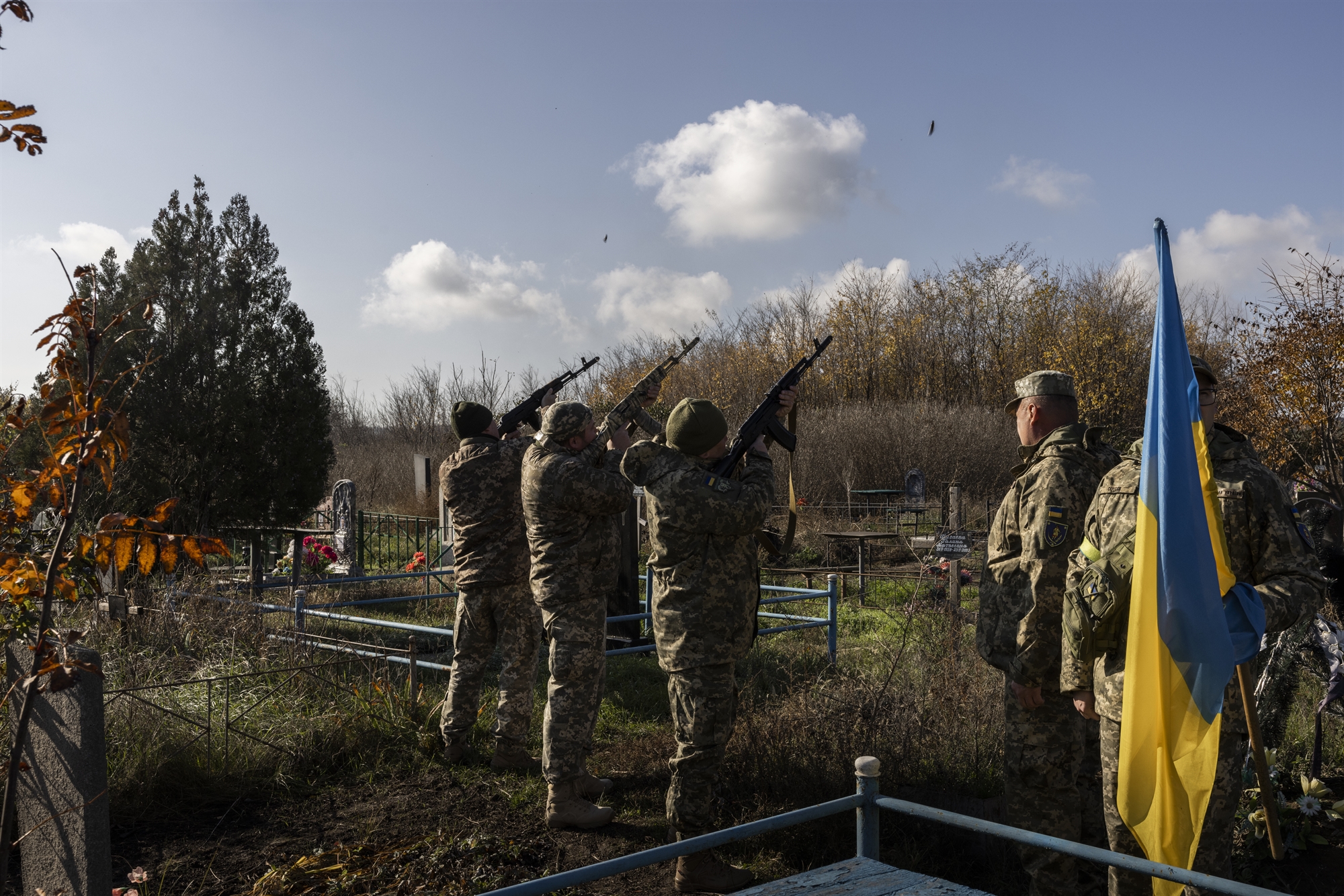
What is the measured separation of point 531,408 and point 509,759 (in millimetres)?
2525

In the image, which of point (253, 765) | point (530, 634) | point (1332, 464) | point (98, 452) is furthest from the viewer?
point (1332, 464)

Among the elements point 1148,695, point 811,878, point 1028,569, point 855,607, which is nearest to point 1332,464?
point 855,607

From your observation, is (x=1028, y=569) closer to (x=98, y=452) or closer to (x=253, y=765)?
(x=98, y=452)

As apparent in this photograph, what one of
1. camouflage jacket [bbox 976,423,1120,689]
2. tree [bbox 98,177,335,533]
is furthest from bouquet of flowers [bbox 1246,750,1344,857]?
tree [bbox 98,177,335,533]

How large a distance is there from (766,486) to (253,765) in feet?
11.4

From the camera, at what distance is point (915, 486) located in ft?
75.9

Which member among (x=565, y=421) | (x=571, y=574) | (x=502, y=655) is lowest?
(x=502, y=655)

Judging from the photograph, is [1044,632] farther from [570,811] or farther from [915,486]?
[915,486]

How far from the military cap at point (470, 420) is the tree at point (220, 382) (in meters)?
5.45

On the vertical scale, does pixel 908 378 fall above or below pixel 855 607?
above

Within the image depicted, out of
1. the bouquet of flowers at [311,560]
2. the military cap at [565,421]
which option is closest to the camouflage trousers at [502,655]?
the military cap at [565,421]

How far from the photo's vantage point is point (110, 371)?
9.54m

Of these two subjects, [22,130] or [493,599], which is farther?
[493,599]

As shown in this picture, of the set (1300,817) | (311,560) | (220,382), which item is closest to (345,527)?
(311,560)
